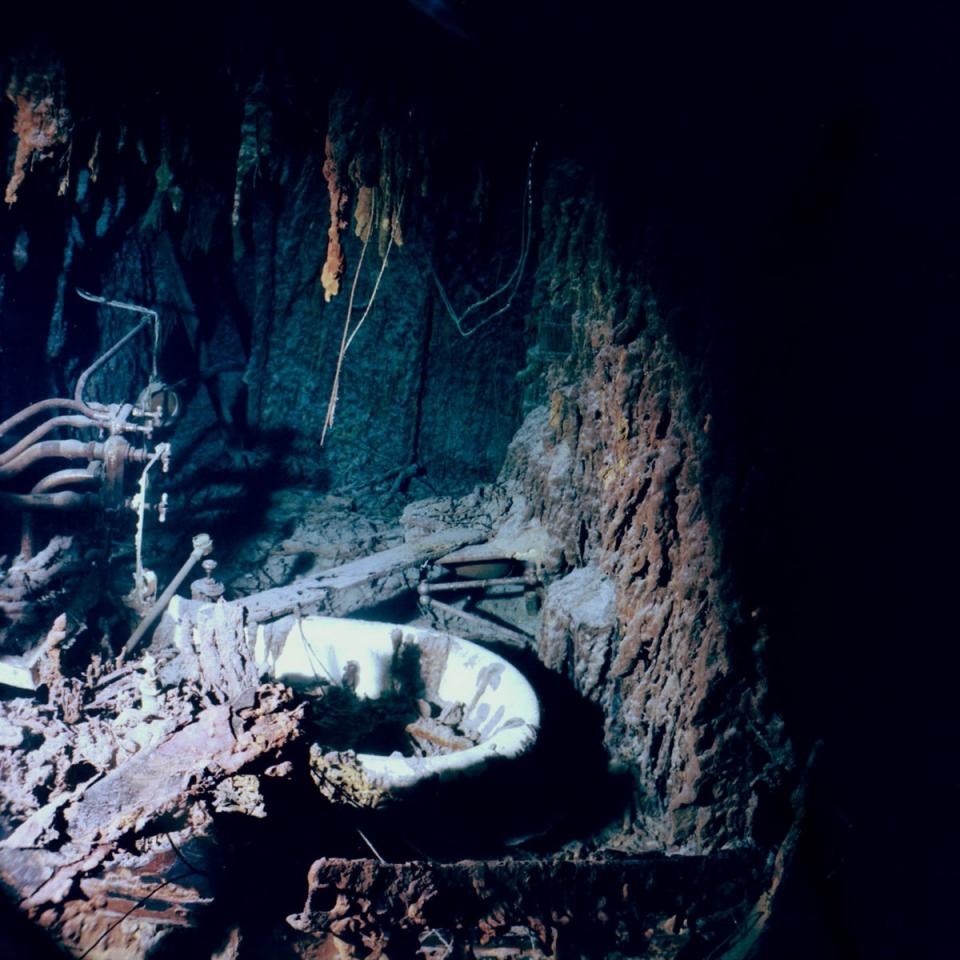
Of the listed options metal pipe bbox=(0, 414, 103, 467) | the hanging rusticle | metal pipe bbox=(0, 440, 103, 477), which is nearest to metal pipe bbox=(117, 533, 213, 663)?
metal pipe bbox=(0, 440, 103, 477)

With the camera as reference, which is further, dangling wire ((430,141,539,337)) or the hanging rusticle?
dangling wire ((430,141,539,337))

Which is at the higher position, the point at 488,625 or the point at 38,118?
the point at 38,118

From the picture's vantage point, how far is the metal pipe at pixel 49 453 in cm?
384

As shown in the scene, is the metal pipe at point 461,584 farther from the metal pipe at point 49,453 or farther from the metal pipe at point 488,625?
the metal pipe at point 49,453

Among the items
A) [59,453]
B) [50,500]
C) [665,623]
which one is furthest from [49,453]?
[665,623]

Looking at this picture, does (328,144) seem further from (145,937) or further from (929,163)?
(145,937)

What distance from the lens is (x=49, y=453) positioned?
3.85 meters

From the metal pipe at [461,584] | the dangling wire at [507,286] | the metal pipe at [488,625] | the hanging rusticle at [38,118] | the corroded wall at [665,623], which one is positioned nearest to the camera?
the corroded wall at [665,623]

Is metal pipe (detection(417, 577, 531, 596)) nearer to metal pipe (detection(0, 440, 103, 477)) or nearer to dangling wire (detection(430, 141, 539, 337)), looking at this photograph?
metal pipe (detection(0, 440, 103, 477))

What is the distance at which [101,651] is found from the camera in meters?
3.81

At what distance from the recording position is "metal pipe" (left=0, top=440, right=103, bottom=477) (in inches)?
151

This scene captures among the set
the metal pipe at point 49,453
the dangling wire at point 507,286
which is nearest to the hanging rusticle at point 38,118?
the metal pipe at point 49,453

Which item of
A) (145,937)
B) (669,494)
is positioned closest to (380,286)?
(669,494)

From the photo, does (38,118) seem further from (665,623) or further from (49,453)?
(665,623)
